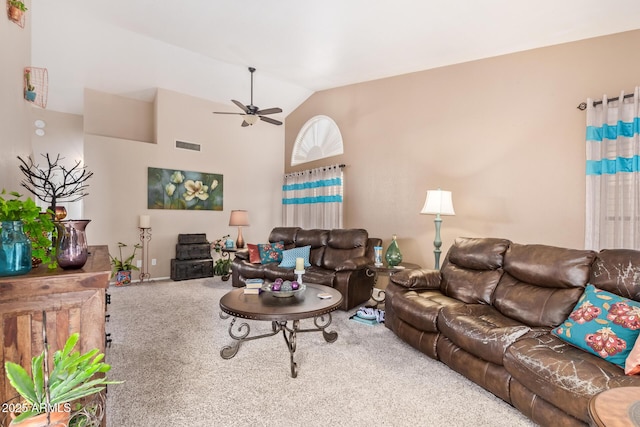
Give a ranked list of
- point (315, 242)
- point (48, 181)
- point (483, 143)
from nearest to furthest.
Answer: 1. point (48, 181)
2. point (483, 143)
3. point (315, 242)

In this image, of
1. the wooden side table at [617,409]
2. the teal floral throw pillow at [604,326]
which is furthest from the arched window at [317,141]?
the wooden side table at [617,409]

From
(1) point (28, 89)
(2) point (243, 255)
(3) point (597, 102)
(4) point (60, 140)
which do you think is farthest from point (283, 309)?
(4) point (60, 140)

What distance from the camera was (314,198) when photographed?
574cm

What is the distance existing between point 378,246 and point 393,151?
57.9 inches

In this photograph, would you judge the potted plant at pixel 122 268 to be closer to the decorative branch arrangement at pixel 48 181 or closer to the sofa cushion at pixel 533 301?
the decorative branch arrangement at pixel 48 181

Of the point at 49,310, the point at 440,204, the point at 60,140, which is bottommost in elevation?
the point at 49,310

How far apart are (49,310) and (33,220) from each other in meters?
0.38

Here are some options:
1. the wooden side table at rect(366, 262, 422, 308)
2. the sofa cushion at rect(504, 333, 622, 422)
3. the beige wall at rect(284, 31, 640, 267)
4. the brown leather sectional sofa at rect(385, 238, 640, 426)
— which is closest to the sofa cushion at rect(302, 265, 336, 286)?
the wooden side table at rect(366, 262, 422, 308)

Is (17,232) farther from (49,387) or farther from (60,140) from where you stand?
(60,140)

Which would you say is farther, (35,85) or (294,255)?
(294,255)

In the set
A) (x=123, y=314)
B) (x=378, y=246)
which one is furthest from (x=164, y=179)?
(x=378, y=246)

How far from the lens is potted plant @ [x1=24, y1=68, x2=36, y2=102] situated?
2394 mm

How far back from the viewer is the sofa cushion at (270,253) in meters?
4.79

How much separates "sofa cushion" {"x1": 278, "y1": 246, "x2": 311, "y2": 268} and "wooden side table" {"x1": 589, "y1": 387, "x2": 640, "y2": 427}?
3667 millimetres
